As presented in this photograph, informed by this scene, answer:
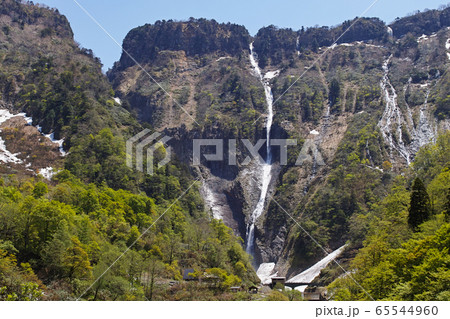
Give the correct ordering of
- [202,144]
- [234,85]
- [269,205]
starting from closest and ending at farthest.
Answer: [269,205] → [202,144] → [234,85]

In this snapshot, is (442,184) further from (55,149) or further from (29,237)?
(55,149)

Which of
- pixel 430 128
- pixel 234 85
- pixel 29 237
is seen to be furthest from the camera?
pixel 234 85

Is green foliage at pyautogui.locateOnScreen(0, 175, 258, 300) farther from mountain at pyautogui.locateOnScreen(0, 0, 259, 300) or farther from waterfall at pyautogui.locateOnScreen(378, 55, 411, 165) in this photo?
waterfall at pyautogui.locateOnScreen(378, 55, 411, 165)

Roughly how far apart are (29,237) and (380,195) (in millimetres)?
75174

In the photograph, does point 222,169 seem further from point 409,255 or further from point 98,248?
point 409,255

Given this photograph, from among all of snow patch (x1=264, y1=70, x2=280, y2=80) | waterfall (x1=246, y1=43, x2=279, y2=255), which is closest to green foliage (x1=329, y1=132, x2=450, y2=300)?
waterfall (x1=246, y1=43, x2=279, y2=255)

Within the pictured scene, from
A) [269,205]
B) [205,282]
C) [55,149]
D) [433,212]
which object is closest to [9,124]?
[55,149]

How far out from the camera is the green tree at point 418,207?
168 feet

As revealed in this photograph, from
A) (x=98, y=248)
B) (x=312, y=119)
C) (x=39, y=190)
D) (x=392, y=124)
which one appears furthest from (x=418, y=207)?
(x=312, y=119)

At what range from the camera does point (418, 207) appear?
51.6 metres

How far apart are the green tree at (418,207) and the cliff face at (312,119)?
49421 mm

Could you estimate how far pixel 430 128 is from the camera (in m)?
126

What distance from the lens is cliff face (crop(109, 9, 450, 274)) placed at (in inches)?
4355

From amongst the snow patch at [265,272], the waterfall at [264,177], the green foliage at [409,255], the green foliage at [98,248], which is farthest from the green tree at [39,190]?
the waterfall at [264,177]
